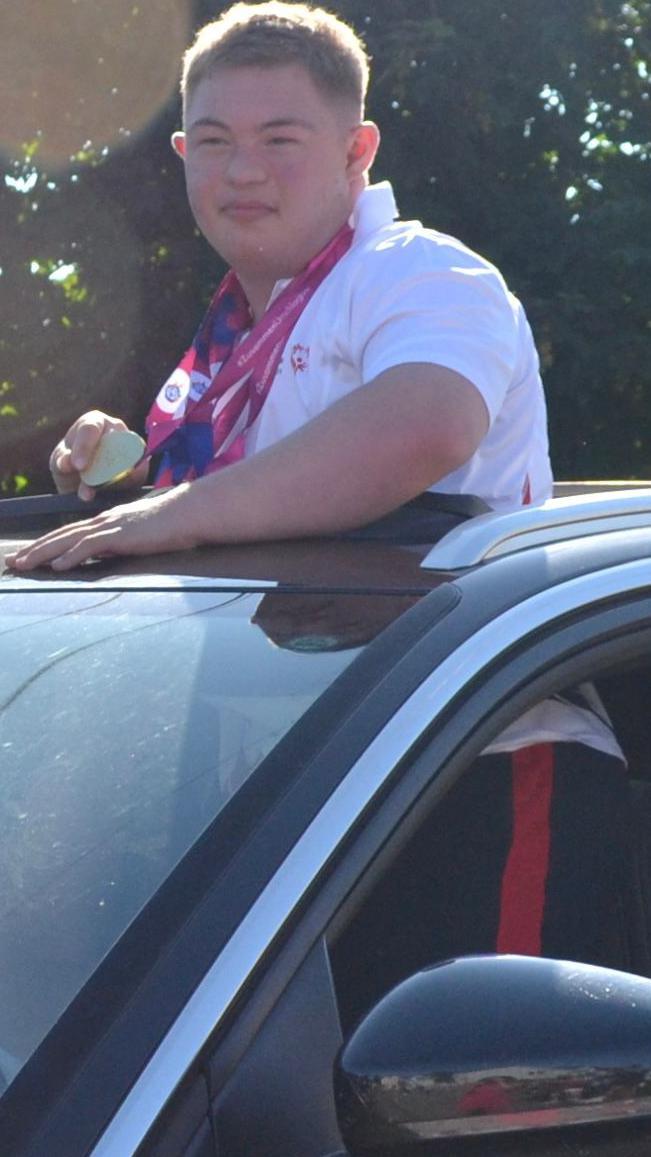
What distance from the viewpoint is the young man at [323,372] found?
1.91 meters

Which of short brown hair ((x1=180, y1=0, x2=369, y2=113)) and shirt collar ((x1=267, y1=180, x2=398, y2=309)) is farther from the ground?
short brown hair ((x1=180, y1=0, x2=369, y2=113))

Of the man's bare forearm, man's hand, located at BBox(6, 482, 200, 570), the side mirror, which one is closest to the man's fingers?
man's hand, located at BBox(6, 482, 200, 570)

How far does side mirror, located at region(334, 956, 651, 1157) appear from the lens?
48.1 inches

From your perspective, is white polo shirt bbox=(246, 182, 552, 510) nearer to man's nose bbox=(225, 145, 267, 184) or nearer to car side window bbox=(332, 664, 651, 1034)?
man's nose bbox=(225, 145, 267, 184)

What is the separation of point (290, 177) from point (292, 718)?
3.77 feet

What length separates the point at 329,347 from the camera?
7.32 feet

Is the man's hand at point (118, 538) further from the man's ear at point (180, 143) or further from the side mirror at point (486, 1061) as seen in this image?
the man's ear at point (180, 143)

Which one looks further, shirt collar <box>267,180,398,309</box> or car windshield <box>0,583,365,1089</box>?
shirt collar <box>267,180,398,309</box>

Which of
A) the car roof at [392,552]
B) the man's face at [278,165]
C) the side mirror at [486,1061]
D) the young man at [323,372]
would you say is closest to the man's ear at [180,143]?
the young man at [323,372]

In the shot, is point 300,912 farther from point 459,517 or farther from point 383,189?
point 383,189

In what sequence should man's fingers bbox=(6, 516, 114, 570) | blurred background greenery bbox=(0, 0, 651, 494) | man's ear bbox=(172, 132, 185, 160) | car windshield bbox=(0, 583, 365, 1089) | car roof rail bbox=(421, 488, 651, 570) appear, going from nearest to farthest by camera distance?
1. car windshield bbox=(0, 583, 365, 1089)
2. car roof rail bbox=(421, 488, 651, 570)
3. man's fingers bbox=(6, 516, 114, 570)
4. man's ear bbox=(172, 132, 185, 160)
5. blurred background greenery bbox=(0, 0, 651, 494)

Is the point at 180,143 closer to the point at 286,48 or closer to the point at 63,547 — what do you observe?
the point at 286,48

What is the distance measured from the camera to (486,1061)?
4.02ft

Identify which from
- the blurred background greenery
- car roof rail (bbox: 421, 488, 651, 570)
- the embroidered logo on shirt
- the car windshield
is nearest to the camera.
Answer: the car windshield
